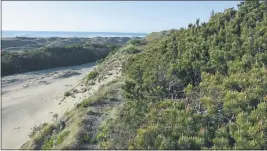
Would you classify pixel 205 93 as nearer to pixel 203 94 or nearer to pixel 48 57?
pixel 203 94

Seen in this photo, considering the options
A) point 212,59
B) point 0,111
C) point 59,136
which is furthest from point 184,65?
point 0,111

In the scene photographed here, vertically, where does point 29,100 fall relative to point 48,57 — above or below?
below

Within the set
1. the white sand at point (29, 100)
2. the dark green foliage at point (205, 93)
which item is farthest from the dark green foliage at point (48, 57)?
the dark green foliage at point (205, 93)

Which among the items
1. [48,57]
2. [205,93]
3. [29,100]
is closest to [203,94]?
[205,93]

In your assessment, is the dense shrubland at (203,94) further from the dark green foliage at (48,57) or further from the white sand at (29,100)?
the dark green foliage at (48,57)

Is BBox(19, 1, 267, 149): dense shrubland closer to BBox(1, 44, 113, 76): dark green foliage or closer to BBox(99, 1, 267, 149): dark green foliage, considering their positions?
BBox(99, 1, 267, 149): dark green foliage

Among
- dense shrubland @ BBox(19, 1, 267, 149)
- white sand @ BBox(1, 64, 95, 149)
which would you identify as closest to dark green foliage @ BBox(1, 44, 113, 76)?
white sand @ BBox(1, 64, 95, 149)
